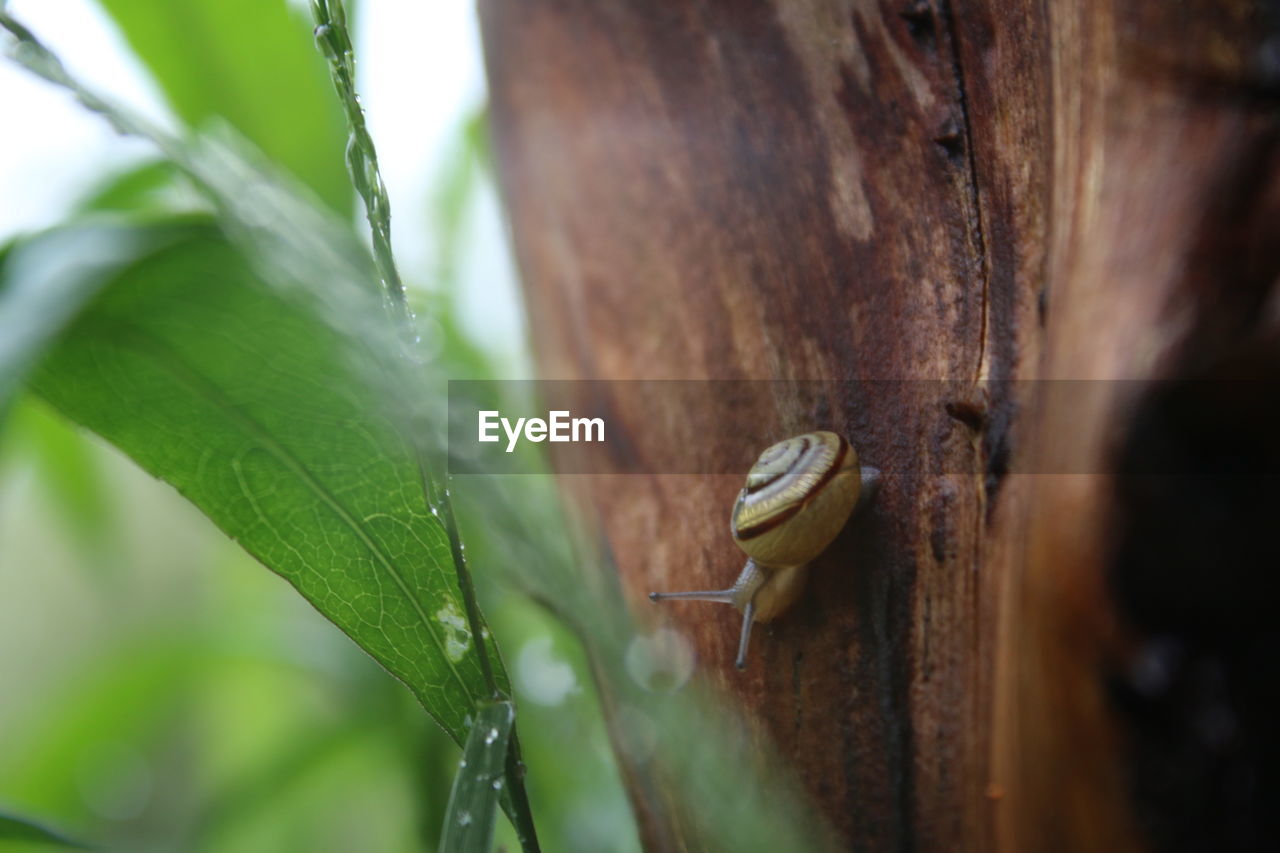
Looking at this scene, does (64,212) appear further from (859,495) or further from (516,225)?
(859,495)

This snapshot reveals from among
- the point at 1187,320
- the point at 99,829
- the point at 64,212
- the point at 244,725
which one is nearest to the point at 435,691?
the point at 1187,320

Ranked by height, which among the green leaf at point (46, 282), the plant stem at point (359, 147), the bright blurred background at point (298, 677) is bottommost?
the bright blurred background at point (298, 677)

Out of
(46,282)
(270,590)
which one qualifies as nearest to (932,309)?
(46,282)

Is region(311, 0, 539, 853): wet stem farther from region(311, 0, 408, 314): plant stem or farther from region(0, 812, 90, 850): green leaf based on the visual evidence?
region(0, 812, 90, 850): green leaf

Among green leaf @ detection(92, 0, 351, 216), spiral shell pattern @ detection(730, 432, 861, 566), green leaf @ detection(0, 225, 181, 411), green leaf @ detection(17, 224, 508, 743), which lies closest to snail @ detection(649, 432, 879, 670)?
spiral shell pattern @ detection(730, 432, 861, 566)

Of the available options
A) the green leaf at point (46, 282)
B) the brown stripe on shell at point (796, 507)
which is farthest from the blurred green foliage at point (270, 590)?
the brown stripe on shell at point (796, 507)

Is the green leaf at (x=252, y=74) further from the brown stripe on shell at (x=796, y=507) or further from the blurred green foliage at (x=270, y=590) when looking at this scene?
the brown stripe on shell at (x=796, y=507)
